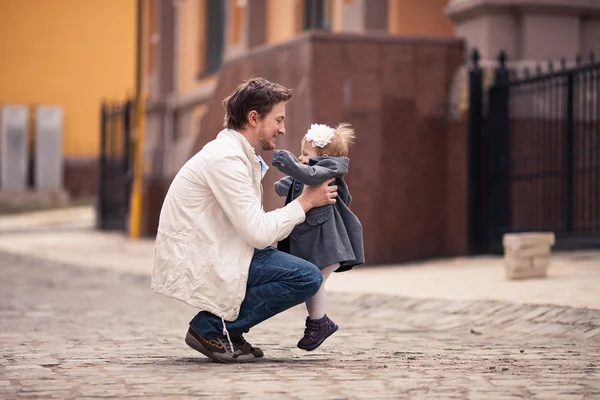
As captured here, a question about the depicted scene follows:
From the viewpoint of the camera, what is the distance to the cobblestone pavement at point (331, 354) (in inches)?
211

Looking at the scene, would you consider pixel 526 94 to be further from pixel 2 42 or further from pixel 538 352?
pixel 2 42

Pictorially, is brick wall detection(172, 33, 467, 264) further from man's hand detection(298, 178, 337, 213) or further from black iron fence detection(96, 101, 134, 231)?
black iron fence detection(96, 101, 134, 231)

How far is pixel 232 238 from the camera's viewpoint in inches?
247

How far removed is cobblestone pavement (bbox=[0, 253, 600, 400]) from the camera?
5.37 metres

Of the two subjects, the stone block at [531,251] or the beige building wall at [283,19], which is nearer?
the stone block at [531,251]

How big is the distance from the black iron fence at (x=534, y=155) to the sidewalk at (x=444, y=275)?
0.44 metres

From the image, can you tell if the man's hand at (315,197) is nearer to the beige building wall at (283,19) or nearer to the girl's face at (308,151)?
the girl's face at (308,151)

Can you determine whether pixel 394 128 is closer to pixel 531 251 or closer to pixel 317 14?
pixel 531 251

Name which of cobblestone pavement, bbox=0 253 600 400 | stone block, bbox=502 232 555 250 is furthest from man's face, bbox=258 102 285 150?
stone block, bbox=502 232 555 250

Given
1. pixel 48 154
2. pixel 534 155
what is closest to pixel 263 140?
pixel 534 155

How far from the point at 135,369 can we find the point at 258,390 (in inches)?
38.8

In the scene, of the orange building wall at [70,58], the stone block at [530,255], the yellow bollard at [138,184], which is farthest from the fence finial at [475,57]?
the orange building wall at [70,58]

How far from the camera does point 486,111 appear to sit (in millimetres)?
14203

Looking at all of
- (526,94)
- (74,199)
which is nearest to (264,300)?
(526,94)
